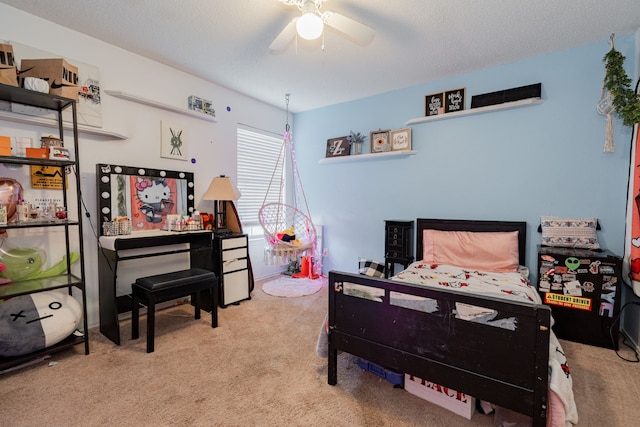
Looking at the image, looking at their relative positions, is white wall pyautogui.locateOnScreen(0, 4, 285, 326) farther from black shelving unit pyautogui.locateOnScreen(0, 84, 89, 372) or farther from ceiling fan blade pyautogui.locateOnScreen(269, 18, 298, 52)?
ceiling fan blade pyautogui.locateOnScreen(269, 18, 298, 52)

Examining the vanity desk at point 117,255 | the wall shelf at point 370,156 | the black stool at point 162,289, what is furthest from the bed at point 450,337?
the wall shelf at point 370,156

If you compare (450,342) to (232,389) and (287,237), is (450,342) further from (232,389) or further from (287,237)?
(287,237)

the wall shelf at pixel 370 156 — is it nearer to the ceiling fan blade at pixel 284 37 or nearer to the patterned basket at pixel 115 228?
the ceiling fan blade at pixel 284 37

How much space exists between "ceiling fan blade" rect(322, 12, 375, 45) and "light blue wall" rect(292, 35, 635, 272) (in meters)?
1.83

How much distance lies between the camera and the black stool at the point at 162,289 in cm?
227

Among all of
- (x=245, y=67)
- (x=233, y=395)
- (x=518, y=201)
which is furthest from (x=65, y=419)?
(x=518, y=201)

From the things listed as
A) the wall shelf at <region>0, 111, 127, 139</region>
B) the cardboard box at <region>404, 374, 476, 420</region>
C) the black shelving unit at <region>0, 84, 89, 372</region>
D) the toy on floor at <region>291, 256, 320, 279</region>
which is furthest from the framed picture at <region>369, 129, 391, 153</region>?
the black shelving unit at <region>0, 84, 89, 372</region>

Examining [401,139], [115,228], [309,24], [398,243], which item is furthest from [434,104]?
[115,228]

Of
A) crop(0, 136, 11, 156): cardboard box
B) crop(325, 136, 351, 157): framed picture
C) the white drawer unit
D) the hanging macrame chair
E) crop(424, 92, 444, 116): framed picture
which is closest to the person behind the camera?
crop(0, 136, 11, 156): cardboard box

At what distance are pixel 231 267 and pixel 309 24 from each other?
8.09ft

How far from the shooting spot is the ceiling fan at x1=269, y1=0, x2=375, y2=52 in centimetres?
171

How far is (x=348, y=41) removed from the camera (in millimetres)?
2555

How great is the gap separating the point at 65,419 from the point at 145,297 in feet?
2.88

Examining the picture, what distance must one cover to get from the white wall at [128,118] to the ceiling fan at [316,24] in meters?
1.37
